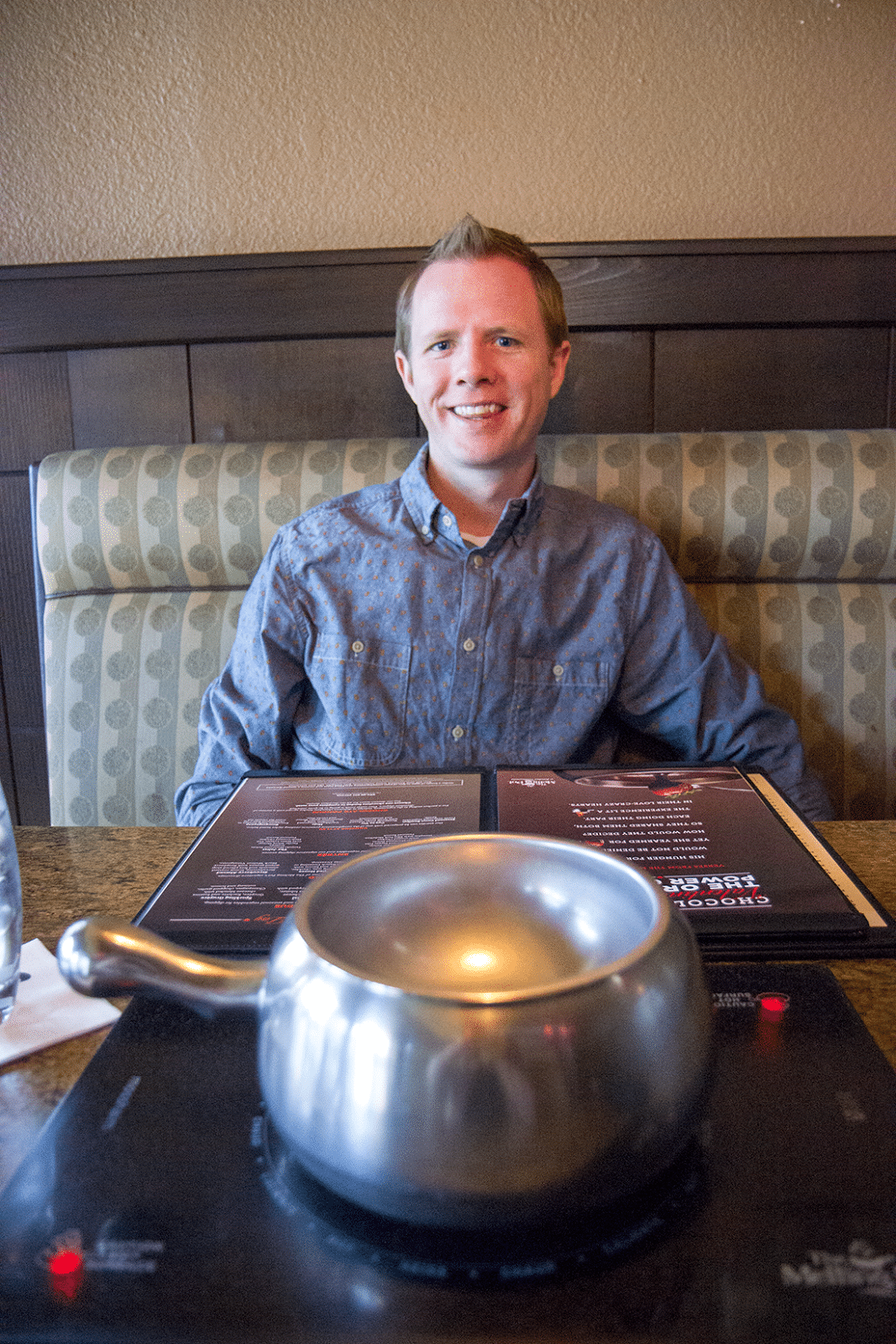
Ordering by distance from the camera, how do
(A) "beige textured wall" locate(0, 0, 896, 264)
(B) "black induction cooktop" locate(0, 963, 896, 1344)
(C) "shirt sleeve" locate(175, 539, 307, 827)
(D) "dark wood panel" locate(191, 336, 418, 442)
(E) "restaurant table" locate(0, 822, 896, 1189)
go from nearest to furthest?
(B) "black induction cooktop" locate(0, 963, 896, 1344) < (E) "restaurant table" locate(0, 822, 896, 1189) < (C) "shirt sleeve" locate(175, 539, 307, 827) < (A) "beige textured wall" locate(0, 0, 896, 264) < (D) "dark wood panel" locate(191, 336, 418, 442)

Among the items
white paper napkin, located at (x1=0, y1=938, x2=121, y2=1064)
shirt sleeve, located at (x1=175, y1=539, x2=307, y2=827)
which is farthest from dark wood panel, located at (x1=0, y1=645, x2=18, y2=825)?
white paper napkin, located at (x1=0, y1=938, x2=121, y2=1064)

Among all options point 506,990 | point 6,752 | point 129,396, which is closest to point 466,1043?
point 506,990

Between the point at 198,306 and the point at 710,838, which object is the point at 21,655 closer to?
the point at 198,306

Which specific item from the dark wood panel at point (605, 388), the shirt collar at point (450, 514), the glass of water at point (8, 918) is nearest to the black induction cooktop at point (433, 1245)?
the glass of water at point (8, 918)

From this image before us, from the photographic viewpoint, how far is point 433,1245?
293 mm

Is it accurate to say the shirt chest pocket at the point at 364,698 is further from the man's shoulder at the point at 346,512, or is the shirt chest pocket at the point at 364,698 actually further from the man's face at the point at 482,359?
the man's face at the point at 482,359

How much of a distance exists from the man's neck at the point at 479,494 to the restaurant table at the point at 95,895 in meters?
0.78

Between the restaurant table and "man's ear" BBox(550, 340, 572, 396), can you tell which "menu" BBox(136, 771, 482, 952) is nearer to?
the restaurant table

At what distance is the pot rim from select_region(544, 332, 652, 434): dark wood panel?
4.60 ft

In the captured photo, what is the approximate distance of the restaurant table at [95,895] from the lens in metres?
0.40

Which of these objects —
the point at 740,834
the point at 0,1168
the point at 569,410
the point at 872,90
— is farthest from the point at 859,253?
the point at 0,1168

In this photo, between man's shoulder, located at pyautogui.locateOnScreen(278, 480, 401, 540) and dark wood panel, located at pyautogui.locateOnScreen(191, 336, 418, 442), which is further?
dark wood panel, located at pyautogui.locateOnScreen(191, 336, 418, 442)

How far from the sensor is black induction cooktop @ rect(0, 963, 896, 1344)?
0.88ft

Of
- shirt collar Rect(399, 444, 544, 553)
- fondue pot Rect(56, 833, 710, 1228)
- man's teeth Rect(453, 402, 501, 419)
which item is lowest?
fondue pot Rect(56, 833, 710, 1228)
